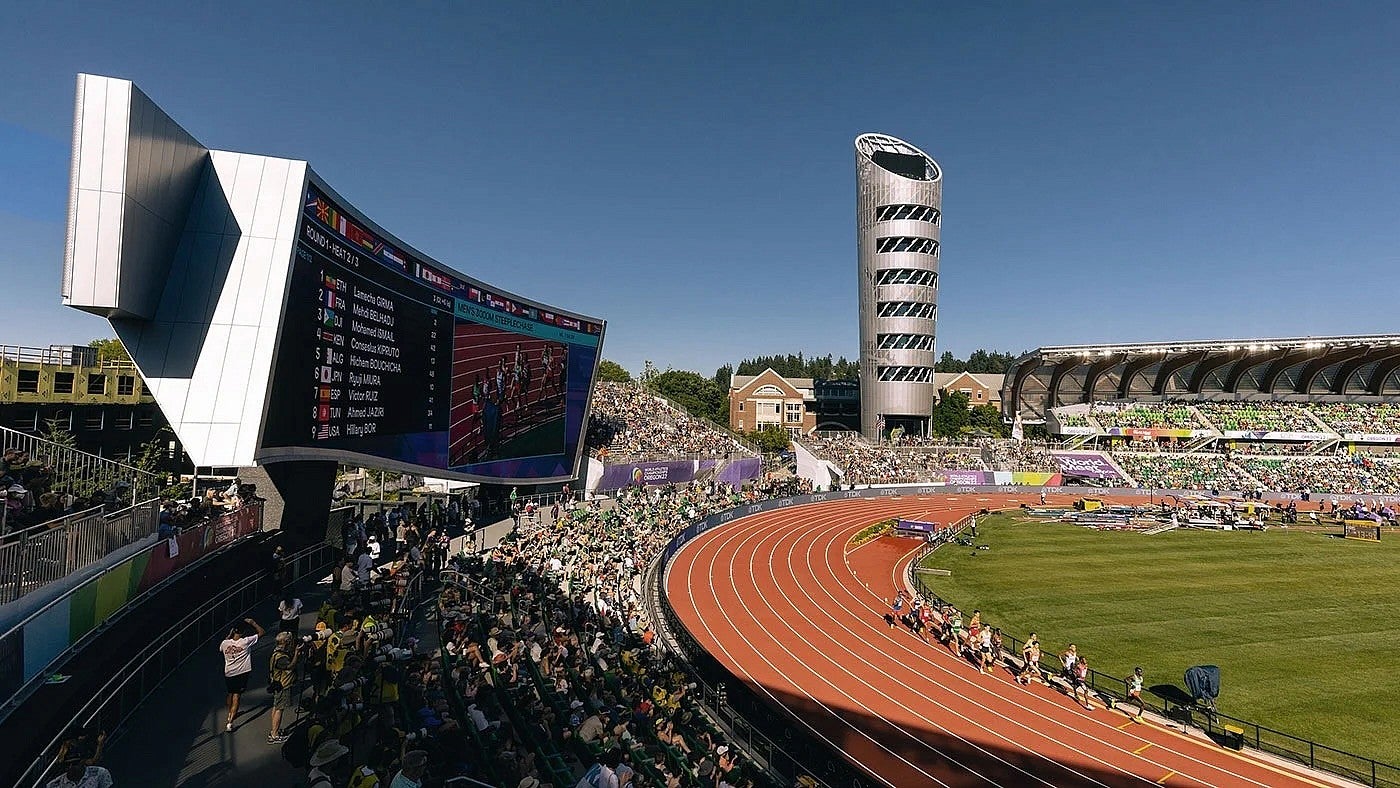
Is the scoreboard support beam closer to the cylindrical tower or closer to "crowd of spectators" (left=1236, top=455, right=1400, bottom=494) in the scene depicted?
the cylindrical tower

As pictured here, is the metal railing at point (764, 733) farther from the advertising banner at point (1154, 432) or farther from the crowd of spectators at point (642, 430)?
the advertising banner at point (1154, 432)

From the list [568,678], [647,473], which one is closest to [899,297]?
[647,473]

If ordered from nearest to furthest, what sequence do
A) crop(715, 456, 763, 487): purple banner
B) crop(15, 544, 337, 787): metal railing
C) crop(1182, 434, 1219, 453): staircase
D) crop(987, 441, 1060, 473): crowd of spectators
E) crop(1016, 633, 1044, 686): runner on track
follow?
crop(15, 544, 337, 787): metal railing → crop(1016, 633, 1044, 686): runner on track → crop(715, 456, 763, 487): purple banner → crop(987, 441, 1060, 473): crowd of spectators → crop(1182, 434, 1219, 453): staircase

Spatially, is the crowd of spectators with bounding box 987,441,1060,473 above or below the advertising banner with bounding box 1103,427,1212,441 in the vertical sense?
Result: below

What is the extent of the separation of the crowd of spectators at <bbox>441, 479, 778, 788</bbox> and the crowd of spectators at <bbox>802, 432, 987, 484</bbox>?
125 ft

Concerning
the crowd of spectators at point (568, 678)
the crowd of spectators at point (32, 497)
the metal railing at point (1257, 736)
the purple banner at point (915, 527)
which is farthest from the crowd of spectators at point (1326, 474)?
the crowd of spectators at point (32, 497)

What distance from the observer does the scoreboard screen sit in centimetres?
1598

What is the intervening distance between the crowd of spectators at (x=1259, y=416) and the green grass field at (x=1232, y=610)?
130 ft

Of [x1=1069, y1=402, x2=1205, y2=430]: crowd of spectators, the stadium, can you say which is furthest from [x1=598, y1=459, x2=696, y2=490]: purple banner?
[x1=1069, y1=402, x2=1205, y2=430]: crowd of spectators

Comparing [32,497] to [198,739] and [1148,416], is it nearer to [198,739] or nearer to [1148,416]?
[198,739]

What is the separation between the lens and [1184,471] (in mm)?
60688

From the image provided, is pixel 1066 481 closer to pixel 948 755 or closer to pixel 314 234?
pixel 948 755

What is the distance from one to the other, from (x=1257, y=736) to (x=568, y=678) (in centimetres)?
1493

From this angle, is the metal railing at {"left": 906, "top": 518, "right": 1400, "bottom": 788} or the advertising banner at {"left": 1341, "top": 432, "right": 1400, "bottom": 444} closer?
the metal railing at {"left": 906, "top": 518, "right": 1400, "bottom": 788}
